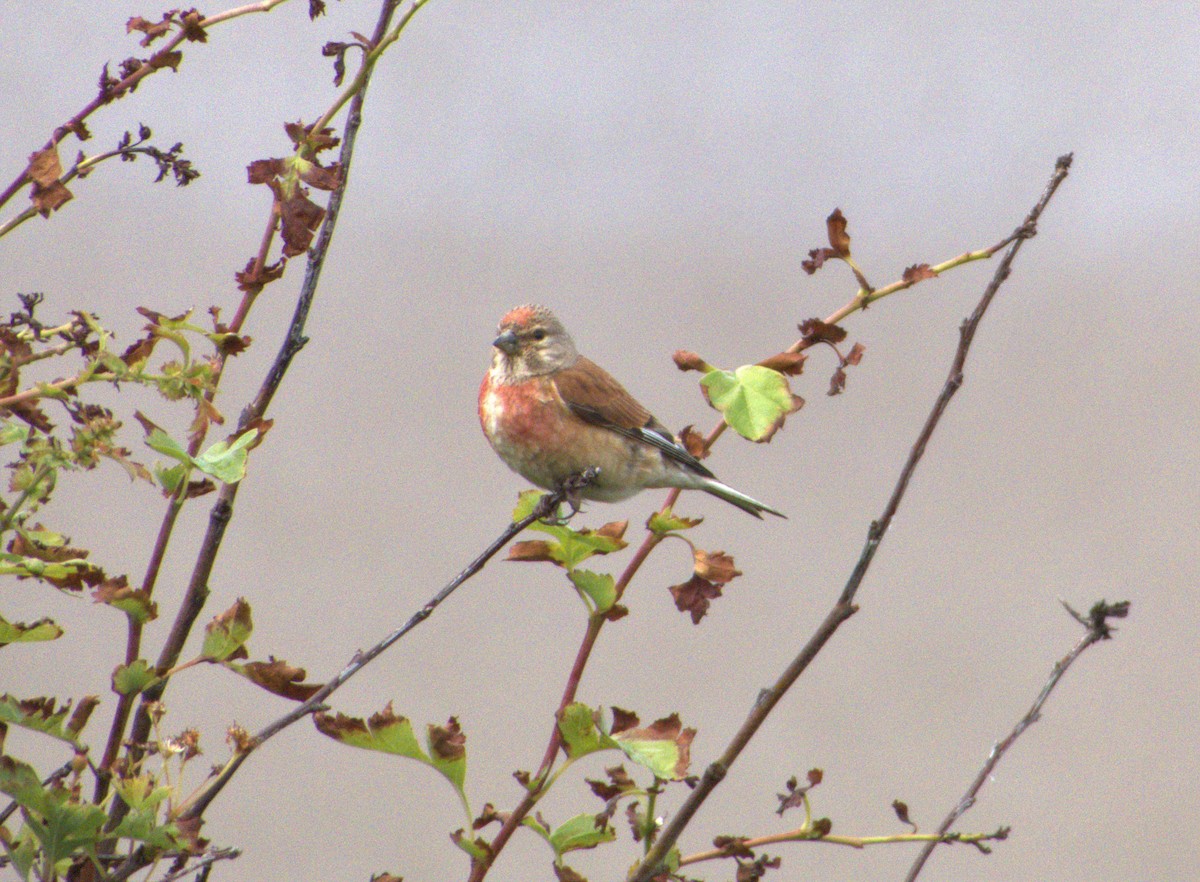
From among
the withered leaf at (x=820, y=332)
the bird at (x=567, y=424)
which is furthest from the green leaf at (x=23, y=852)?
the bird at (x=567, y=424)

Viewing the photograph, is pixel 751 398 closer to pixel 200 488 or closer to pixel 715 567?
pixel 715 567

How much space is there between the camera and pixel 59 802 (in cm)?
98

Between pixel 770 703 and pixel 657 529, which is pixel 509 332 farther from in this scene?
pixel 770 703

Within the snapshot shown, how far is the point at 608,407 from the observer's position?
2678 millimetres

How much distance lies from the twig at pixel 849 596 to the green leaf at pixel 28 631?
0.50m

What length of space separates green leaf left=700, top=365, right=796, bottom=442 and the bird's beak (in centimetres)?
151

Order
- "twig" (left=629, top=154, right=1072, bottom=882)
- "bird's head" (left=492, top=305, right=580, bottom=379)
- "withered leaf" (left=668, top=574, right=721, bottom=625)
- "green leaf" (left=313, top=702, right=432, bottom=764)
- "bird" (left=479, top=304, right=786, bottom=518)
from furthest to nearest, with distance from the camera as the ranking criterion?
1. "bird's head" (left=492, top=305, right=580, bottom=379)
2. "bird" (left=479, top=304, right=786, bottom=518)
3. "withered leaf" (left=668, top=574, right=721, bottom=625)
4. "green leaf" (left=313, top=702, right=432, bottom=764)
5. "twig" (left=629, top=154, right=1072, bottom=882)

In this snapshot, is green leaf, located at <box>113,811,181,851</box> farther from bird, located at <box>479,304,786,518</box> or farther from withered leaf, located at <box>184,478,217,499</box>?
bird, located at <box>479,304,786,518</box>

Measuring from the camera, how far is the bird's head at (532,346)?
2.71 meters

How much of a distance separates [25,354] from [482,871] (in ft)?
1.80

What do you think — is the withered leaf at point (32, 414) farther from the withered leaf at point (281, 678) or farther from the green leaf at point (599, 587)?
the green leaf at point (599, 587)

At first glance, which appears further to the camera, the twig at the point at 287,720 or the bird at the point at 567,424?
the bird at the point at 567,424

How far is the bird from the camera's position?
8.48ft

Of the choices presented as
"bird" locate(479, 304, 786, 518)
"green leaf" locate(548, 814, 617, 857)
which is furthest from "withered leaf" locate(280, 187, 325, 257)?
"bird" locate(479, 304, 786, 518)
